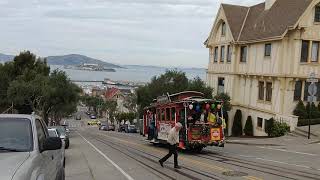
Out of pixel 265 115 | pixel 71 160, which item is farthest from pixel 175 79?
pixel 71 160

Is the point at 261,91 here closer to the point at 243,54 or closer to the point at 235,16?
the point at 243,54

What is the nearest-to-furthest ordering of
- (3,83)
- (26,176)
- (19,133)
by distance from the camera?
(26,176)
(19,133)
(3,83)

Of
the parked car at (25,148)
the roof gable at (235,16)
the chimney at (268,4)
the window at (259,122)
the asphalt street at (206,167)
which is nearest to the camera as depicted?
the parked car at (25,148)

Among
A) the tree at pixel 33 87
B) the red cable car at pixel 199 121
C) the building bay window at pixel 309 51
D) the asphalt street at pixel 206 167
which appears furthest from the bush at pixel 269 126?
the tree at pixel 33 87

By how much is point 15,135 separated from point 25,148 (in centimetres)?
38

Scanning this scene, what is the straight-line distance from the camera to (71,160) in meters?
22.3

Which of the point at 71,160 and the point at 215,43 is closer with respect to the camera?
the point at 71,160

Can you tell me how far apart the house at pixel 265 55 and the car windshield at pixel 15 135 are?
29599 millimetres

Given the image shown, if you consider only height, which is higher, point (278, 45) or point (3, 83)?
point (278, 45)

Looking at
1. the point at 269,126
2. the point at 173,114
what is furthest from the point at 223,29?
the point at 173,114

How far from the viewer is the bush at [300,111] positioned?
38.1 meters

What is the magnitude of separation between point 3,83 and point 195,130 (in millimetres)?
45206

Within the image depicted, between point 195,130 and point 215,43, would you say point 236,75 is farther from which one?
point 195,130

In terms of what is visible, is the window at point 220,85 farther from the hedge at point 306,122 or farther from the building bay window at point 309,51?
the hedge at point 306,122
